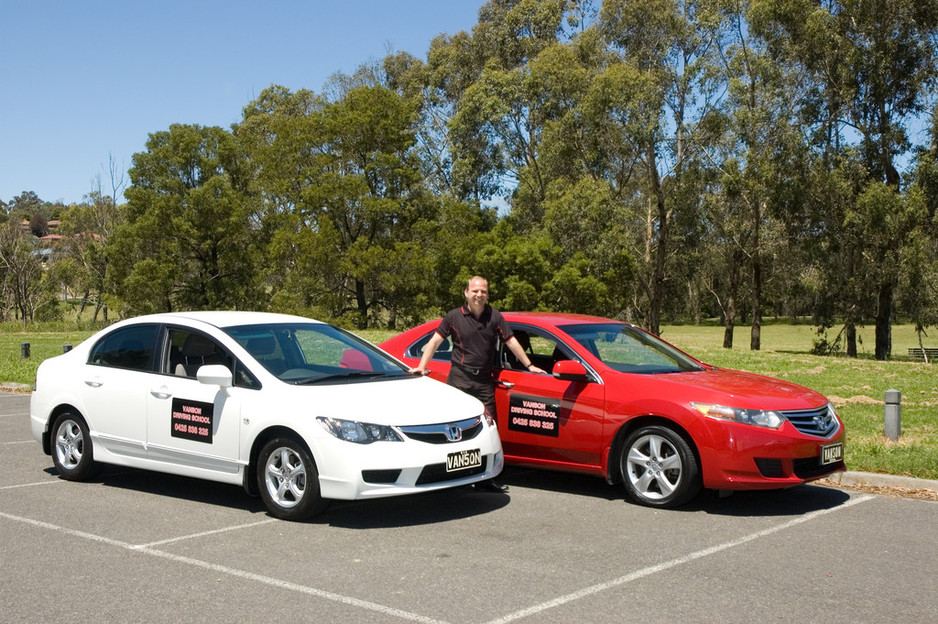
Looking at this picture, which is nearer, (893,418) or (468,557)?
(468,557)

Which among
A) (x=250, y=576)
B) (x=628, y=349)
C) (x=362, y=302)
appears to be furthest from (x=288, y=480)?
(x=362, y=302)

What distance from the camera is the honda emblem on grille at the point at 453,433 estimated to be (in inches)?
287

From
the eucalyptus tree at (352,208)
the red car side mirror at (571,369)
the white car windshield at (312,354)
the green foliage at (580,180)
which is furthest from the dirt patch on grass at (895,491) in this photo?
the eucalyptus tree at (352,208)

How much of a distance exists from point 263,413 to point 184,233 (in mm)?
58320

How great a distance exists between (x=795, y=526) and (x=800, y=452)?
604 millimetres

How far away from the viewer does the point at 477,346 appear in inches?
343

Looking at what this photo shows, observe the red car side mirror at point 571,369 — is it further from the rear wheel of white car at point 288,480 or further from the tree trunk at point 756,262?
the tree trunk at point 756,262

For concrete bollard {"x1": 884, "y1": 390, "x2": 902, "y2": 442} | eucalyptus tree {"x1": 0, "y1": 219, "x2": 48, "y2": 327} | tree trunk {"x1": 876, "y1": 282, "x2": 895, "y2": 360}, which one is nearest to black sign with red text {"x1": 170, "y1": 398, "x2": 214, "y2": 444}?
concrete bollard {"x1": 884, "y1": 390, "x2": 902, "y2": 442}

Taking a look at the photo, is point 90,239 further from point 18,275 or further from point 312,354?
point 312,354

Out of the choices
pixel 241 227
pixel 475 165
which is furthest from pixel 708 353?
pixel 241 227

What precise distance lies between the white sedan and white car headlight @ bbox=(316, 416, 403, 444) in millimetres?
10

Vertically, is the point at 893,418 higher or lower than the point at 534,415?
lower

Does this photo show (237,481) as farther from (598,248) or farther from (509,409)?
(598,248)

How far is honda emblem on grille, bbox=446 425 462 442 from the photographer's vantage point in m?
7.30
